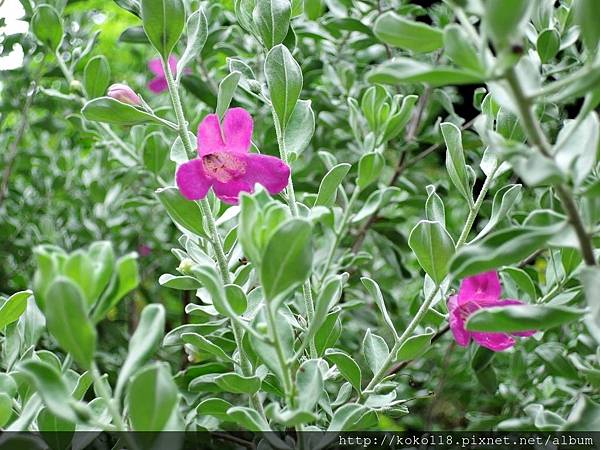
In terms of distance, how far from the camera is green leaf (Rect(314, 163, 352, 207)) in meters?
0.90

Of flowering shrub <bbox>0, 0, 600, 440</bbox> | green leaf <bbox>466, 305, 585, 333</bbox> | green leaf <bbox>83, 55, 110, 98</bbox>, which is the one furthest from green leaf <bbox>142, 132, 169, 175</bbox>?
green leaf <bbox>466, 305, 585, 333</bbox>

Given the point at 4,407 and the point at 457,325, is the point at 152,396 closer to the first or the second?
the point at 4,407

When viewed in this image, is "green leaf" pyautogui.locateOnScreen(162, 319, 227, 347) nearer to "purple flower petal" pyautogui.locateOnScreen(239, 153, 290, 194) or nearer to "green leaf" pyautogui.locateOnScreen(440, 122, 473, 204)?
"purple flower petal" pyautogui.locateOnScreen(239, 153, 290, 194)

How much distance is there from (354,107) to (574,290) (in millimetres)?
467

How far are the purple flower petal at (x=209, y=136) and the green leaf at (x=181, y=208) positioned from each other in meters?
0.06

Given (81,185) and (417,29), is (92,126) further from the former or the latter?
(417,29)

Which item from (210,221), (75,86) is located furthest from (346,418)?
(75,86)

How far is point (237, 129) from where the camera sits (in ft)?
2.82

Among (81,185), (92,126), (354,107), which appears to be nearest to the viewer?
(354,107)

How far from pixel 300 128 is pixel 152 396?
0.50m

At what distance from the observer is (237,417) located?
67cm

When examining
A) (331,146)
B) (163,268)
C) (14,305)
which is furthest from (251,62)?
(14,305)

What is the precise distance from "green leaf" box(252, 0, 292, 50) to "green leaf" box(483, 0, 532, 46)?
454mm

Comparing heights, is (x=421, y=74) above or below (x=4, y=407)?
above
